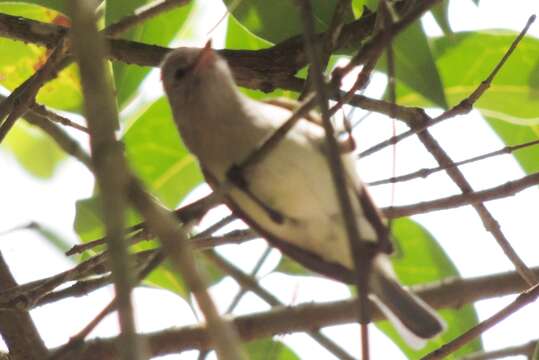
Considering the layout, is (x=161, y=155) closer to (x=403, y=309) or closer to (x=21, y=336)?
(x=21, y=336)

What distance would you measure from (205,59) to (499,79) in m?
1.07

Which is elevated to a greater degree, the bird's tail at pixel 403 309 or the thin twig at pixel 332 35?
the thin twig at pixel 332 35

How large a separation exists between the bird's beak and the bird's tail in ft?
2.87

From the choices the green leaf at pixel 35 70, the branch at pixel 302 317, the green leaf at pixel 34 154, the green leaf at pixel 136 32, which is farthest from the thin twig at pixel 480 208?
the green leaf at pixel 34 154

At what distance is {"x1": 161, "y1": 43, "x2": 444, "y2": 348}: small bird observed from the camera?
286 cm

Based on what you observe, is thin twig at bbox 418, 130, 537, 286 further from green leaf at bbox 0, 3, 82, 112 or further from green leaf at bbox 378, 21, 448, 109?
green leaf at bbox 0, 3, 82, 112

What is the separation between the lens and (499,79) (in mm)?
3443

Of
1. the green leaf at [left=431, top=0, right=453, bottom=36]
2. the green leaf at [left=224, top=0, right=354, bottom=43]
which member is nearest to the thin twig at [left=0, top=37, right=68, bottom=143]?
the green leaf at [left=224, top=0, right=354, bottom=43]

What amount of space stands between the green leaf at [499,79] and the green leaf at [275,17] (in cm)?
48

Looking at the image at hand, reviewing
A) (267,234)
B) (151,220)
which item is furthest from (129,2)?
(151,220)

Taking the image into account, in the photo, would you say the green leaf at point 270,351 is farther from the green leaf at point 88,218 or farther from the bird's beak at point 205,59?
the bird's beak at point 205,59

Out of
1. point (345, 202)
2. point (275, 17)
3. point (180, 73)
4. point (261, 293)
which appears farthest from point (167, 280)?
point (345, 202)

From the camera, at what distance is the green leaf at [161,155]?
11.8 ft

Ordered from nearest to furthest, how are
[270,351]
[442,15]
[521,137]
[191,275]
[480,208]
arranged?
[191,275] → [442,15] → [480,208] → [270,351] → [521,137]
